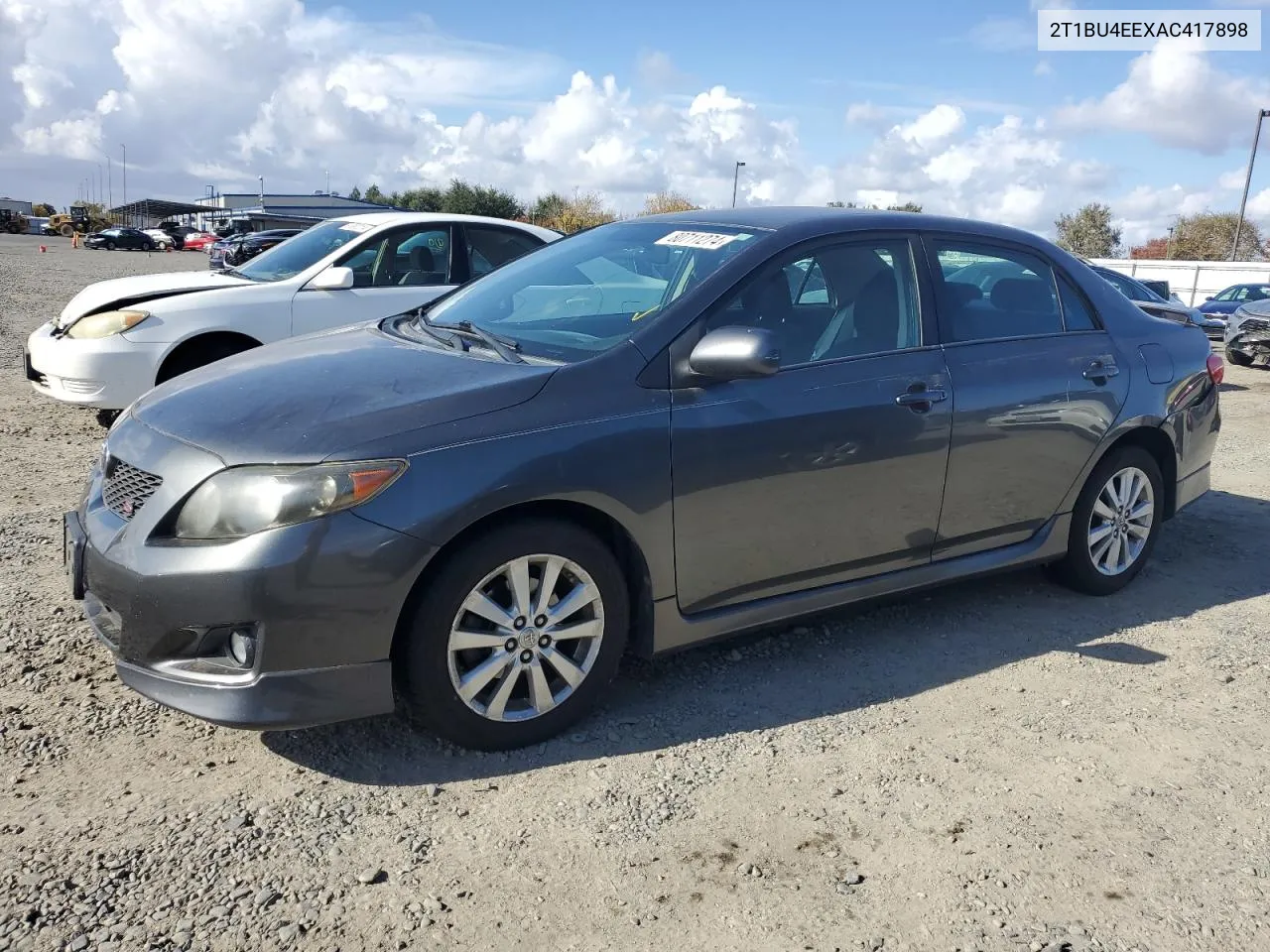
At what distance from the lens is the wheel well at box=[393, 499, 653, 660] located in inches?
122

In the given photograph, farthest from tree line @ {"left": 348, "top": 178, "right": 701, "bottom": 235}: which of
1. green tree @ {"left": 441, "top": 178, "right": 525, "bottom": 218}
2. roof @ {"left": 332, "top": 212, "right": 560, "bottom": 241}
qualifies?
roof @ {"left": 332, "top": 212, "right": 560, "bottom": 241}

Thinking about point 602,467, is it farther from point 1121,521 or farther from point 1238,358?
point 1238,358

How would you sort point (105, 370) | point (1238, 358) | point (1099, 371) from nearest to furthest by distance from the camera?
point (1099, 371)
point (105, 370)
point (1238, 358)

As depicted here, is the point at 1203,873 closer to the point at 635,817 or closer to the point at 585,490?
the point at 635,817

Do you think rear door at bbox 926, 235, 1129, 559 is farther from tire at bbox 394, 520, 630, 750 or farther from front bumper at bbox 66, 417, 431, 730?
front bumper at bbox 66, 417, 431, 730

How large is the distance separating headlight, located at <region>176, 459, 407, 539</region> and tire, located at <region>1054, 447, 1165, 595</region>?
10.7 ft

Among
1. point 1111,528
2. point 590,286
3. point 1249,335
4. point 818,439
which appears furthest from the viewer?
point 1249,335

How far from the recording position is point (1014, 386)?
14.3ft

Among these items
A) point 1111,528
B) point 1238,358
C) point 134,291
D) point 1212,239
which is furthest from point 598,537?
point 1212,239

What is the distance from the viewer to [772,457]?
3.66m

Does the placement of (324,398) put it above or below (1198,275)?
below

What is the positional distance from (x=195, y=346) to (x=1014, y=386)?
529 cm

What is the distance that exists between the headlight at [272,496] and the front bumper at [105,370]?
14.3 ft

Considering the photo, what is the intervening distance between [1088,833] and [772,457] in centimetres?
149
